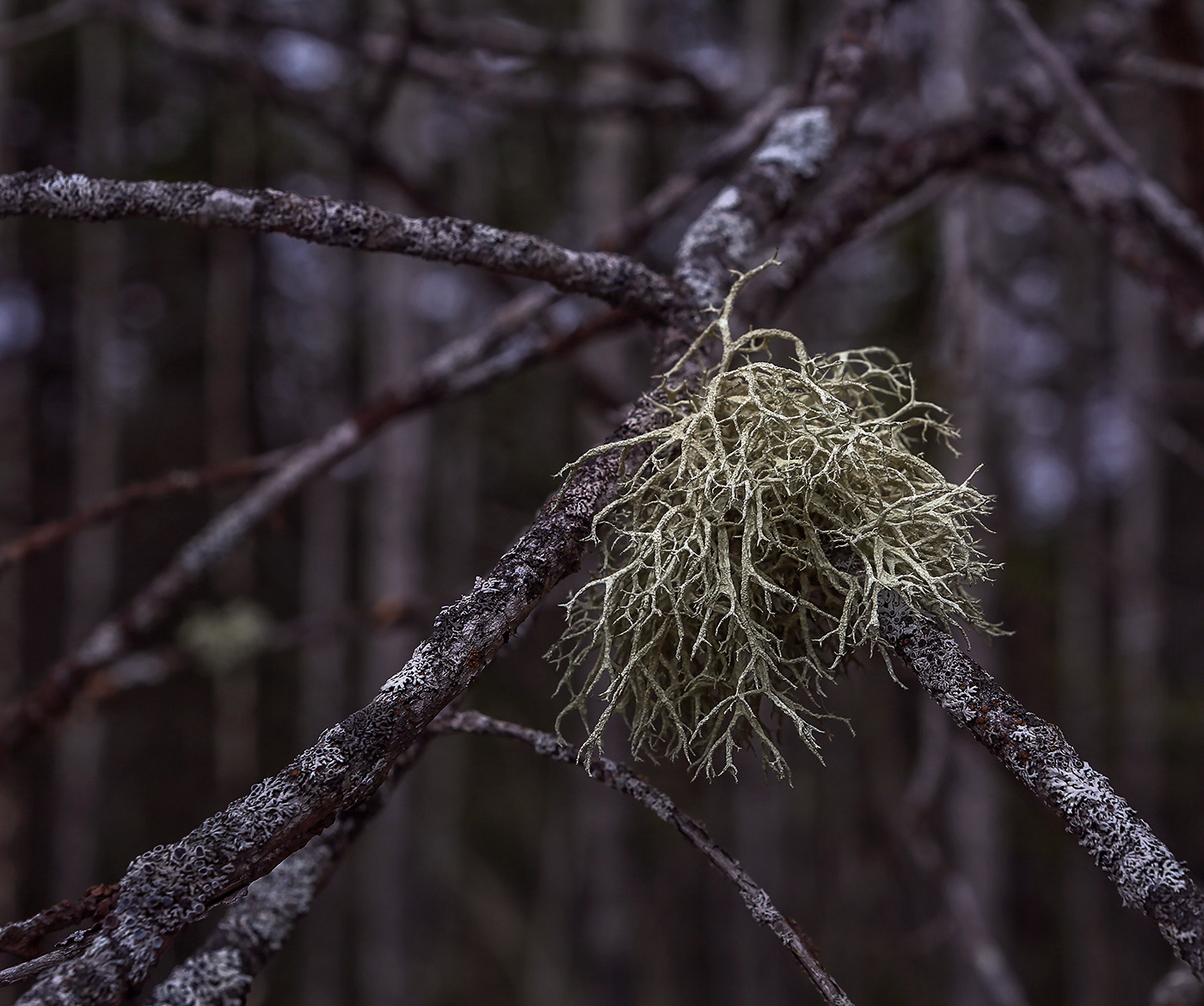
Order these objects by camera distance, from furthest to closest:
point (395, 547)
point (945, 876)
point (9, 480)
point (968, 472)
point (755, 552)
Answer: point (9, 480), point (395, 547), point (968, 472), point (945, 876), point (755, 552)

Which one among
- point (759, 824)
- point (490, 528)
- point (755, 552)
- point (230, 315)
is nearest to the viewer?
point (755, 552)

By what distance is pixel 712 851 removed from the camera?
79 cm

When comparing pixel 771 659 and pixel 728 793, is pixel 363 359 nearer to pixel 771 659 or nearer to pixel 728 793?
pixel 728 793

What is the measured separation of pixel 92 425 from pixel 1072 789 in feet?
25.7

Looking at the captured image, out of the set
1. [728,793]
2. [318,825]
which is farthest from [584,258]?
[728,793]

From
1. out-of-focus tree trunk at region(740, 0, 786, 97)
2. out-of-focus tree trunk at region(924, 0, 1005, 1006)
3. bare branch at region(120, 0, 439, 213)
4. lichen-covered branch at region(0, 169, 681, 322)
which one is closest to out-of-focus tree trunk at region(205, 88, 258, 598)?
out-of-focus tree trunk at region(740, 0, 786, 97)

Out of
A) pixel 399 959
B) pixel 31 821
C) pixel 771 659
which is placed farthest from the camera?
pixel 31 821

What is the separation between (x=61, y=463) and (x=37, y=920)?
9.61 metres

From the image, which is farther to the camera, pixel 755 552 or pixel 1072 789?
pixel 755 552

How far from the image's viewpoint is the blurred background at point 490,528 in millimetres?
5465

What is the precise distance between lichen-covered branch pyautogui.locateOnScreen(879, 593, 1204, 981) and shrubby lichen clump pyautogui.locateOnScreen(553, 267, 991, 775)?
0.05m

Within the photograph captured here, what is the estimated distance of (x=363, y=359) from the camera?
9.02 m

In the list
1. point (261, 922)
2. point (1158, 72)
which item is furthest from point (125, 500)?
point (1158, 72)

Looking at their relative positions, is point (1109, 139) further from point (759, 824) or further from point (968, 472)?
point (759, 824)
